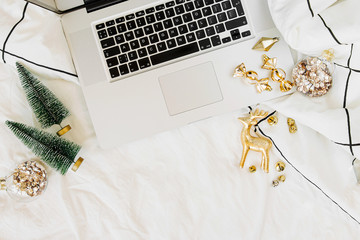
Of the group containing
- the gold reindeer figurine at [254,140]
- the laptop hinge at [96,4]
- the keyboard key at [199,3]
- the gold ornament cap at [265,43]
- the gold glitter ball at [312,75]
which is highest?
the laptop hinge at [96,4]

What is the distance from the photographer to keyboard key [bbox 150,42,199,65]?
0.54 meters

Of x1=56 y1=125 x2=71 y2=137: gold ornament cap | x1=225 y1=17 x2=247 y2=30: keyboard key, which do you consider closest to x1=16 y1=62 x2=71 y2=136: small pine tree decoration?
x1=56 y1=125 x2=71 y2=137: gold ornament cap

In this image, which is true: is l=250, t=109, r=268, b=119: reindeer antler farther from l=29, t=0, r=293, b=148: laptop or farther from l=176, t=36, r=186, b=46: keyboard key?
l=176, t=36, r=186, b=46: keyboard key

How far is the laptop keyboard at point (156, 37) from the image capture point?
537 millimetres

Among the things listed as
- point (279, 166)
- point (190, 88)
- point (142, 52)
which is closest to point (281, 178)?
point (279, 166)

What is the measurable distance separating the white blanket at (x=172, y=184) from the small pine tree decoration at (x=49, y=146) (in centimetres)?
3

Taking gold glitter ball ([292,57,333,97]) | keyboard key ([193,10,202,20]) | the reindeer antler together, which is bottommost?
the reindeer antler

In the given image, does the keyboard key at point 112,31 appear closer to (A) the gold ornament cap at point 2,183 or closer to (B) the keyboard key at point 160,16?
(B) the keyboard key at point 160,16

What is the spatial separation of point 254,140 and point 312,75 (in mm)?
148

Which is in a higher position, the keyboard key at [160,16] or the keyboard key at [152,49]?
the keyboard key at [160,16]

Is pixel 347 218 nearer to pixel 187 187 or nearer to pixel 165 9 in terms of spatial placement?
pixel 187 187

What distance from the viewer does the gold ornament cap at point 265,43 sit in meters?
0.52

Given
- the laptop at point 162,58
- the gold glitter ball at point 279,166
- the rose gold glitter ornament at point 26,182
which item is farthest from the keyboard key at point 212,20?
the rose gold glitter ornament at point 26,182

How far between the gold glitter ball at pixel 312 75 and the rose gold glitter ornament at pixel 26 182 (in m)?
0.49
